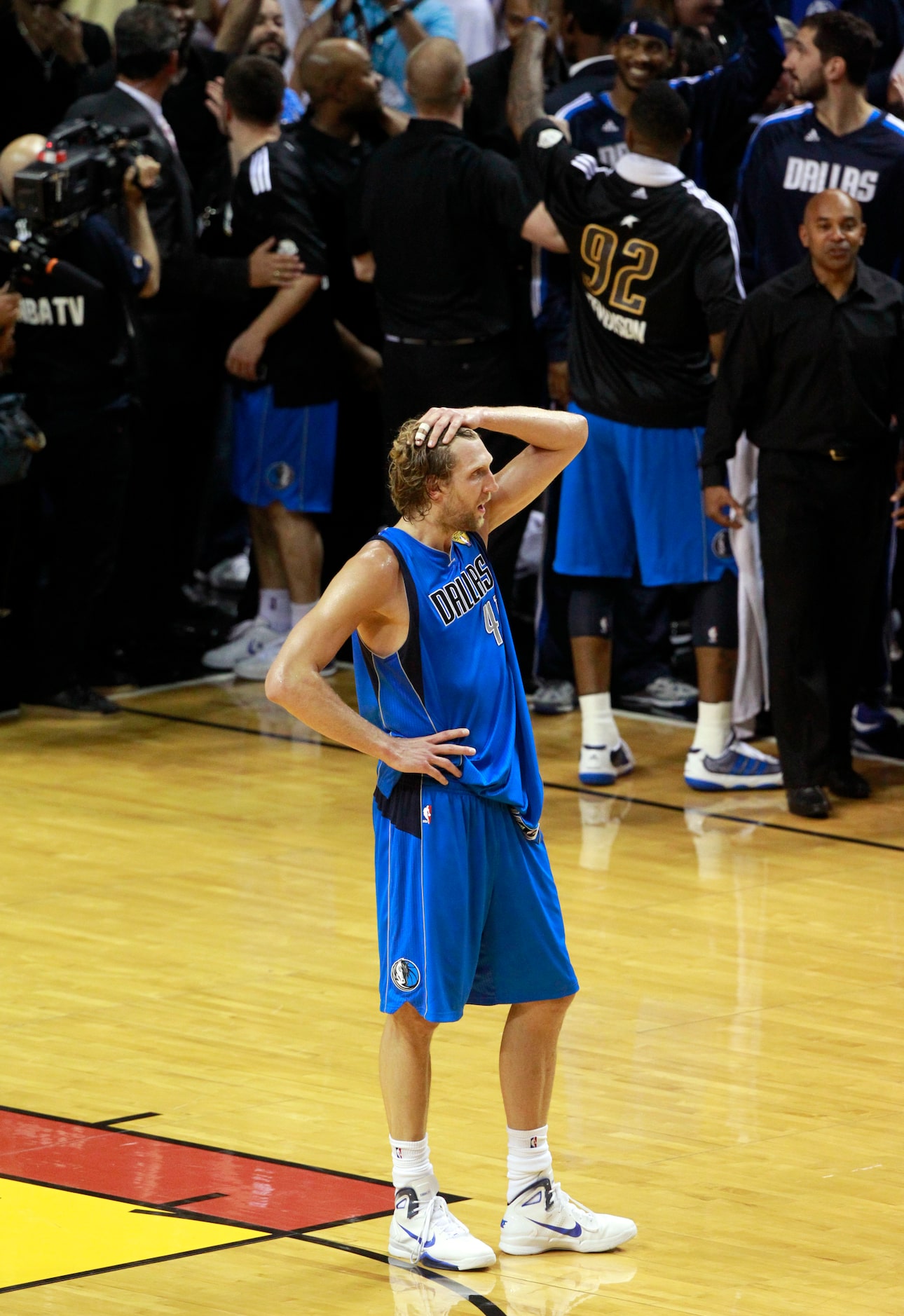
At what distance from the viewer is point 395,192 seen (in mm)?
8727

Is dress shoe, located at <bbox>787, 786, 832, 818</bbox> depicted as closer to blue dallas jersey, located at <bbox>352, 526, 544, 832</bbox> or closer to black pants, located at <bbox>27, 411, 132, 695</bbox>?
black pants, located at <bbox>27, 411, 132, 695</bbox>

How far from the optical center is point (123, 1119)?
4.85 meters

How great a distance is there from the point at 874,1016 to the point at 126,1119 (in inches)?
81.7

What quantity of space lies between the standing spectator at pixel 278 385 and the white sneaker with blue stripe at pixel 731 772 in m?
2.26

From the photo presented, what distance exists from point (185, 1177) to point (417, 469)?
1.59 metres

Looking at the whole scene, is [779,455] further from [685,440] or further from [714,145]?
[714,145]

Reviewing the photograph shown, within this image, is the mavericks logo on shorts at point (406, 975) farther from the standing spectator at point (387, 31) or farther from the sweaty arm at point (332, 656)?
the standing spectator at point (387, 31)

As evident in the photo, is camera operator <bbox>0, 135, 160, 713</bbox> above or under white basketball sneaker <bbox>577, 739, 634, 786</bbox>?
above

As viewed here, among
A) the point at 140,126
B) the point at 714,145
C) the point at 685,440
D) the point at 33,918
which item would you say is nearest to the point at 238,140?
the point at 140,126

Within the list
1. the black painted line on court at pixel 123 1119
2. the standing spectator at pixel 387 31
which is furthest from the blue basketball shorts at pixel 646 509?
the black painted line on court at pixel 123 1119

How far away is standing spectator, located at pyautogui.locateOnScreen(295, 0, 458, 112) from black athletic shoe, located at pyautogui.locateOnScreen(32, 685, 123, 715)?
333cm

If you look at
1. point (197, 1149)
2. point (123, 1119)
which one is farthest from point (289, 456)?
point (197, 1149)

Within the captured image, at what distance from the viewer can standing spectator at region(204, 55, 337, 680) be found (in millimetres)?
9375

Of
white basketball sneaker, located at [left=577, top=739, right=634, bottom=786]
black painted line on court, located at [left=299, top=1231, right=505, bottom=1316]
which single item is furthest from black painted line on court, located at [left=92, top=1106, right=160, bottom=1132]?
white basketball sneaker, located at [left=577, top=739, right=634, bottom=786]
